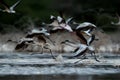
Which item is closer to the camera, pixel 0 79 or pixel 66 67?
pixel 0 79

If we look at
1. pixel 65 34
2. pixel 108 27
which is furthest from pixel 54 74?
pixel 108 27

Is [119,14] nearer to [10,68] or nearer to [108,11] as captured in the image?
[108,11]

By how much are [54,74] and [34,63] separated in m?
2.25

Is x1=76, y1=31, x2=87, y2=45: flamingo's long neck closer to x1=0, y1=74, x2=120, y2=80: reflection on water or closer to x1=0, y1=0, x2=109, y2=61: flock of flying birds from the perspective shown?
x1=0, y1=0, x2=109, y2=61: flock of flying birds

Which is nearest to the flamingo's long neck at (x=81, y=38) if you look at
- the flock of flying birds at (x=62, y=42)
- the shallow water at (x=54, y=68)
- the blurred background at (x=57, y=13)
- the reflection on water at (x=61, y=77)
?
the flock of flying birds at (x=62, y=42)

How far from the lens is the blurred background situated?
32.3 metres

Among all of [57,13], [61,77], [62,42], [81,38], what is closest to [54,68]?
[61,77]

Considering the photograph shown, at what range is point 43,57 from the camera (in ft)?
76.3

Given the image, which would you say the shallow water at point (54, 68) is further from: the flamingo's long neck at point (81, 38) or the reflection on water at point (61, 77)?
the flamingo's long neck at point (81, 38)

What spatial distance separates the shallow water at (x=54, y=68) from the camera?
59.8 ft

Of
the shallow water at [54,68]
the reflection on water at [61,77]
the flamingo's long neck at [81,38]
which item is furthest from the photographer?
the flamingo's long neck at [81,38]

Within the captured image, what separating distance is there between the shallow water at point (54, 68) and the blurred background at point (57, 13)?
8.88 metres

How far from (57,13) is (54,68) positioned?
15.5 meters

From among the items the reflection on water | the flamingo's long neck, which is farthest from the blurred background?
the reflection on water
